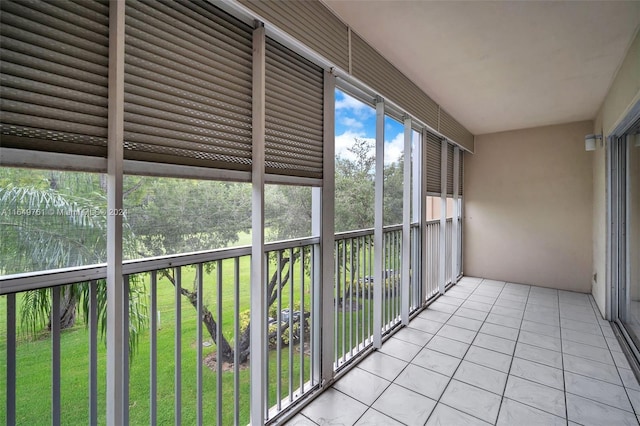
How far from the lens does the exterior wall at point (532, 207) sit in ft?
13.7

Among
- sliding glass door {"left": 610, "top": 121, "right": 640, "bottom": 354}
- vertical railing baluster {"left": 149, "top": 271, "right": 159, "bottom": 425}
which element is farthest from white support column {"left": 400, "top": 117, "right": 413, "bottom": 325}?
vertical railing baluster {"left": 149, "top": 271, "right": 159, "bottom": 425}

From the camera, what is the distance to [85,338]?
3.64 feet

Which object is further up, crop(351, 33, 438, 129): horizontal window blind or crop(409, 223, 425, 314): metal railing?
crop(351, 33, 438, 129): horizontal window blind

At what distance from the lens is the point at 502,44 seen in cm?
212

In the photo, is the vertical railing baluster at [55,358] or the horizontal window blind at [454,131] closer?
the vertical railing baluster at [55,358]

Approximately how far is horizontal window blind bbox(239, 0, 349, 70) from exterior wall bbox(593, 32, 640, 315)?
85.4 inches

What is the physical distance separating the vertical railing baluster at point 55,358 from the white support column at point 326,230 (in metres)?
1.37

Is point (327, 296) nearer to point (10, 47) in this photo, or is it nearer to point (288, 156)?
point (288, 156)

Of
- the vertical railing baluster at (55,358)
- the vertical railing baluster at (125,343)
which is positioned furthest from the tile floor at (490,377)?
the vertical railing baluster at (55,358)

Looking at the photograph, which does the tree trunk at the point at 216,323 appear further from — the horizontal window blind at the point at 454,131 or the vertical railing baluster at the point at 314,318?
the horizontal window blind at the point at 454,131

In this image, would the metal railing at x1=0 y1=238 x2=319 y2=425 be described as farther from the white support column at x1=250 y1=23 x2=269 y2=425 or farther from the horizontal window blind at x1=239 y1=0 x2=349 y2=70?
the horizontal window blind at x1=239 y1=0 x2=349 y2=70

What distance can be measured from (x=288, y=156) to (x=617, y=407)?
2703 millimetres

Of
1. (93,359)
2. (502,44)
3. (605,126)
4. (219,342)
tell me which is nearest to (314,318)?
(219,342)

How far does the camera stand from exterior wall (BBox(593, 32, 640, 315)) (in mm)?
2104
